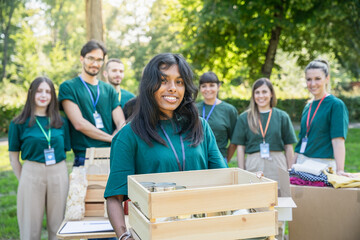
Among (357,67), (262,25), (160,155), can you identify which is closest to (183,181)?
(160,155)

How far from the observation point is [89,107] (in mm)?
3836

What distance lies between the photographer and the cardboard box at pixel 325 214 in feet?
9.61

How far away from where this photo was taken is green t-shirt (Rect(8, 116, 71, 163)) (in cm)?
377

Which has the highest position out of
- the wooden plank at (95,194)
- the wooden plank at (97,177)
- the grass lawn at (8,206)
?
the wooden plank at (97,177)

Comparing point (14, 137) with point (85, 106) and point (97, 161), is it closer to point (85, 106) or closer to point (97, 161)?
point (85, 106)

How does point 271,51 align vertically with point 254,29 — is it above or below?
below

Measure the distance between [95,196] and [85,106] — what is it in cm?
99

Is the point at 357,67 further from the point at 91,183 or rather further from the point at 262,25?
the point at 91,183

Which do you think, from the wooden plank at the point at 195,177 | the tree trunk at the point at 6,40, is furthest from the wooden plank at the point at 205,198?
the tree trunk at the point at 6,40

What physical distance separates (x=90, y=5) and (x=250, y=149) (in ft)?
16.3

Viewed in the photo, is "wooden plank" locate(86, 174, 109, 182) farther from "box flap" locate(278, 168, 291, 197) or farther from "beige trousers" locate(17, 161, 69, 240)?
"box flap" locate(278, 168, 291, 197)

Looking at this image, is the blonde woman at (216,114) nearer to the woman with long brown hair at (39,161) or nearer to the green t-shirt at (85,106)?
the green t-shirt at (85,106)

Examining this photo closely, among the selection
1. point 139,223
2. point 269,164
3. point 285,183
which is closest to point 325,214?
point 285,183

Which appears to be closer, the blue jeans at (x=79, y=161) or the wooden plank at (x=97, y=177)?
the wooden plank at (x=97, y=177)
